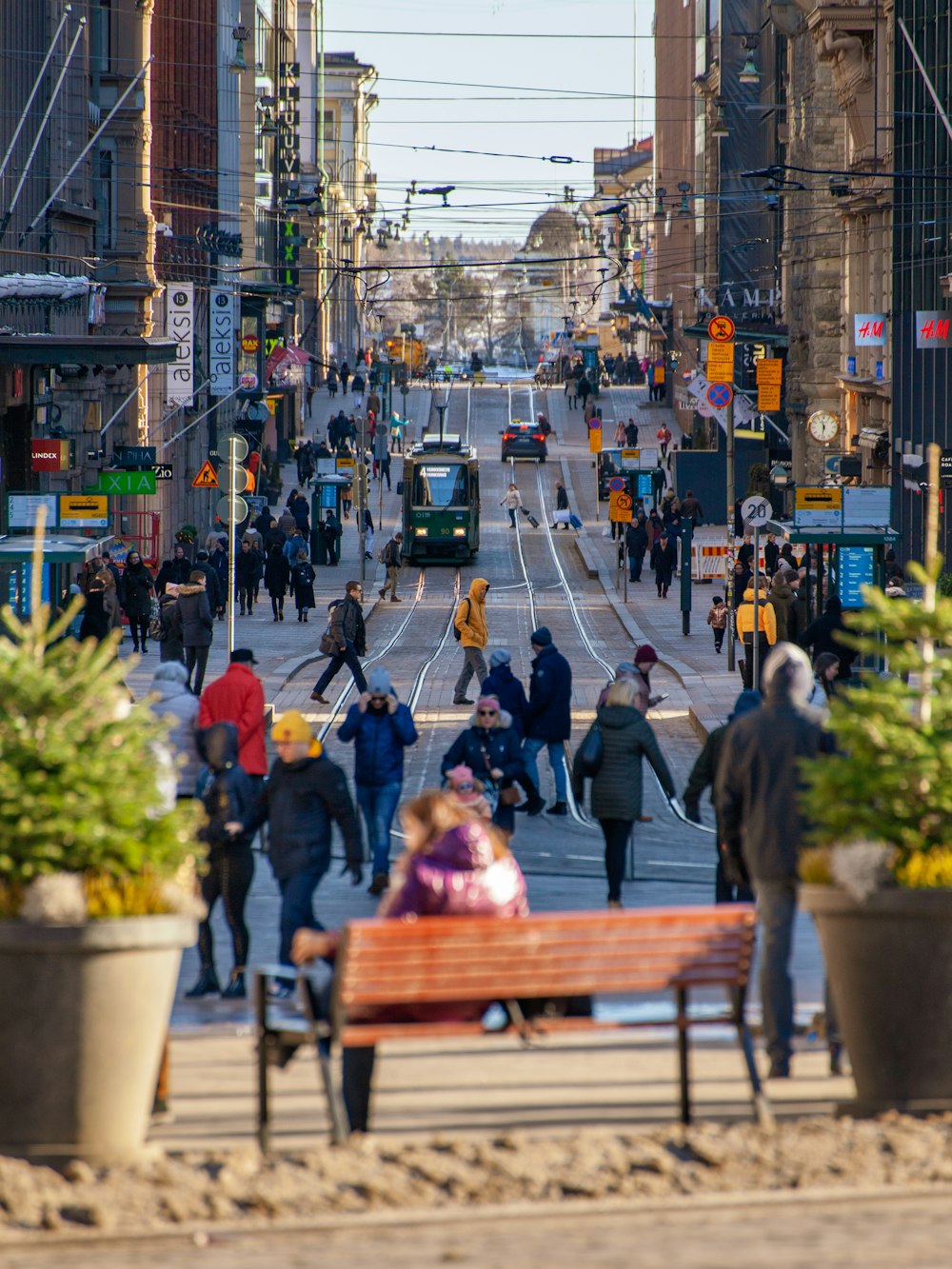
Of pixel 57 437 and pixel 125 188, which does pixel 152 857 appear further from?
pixel 125 188

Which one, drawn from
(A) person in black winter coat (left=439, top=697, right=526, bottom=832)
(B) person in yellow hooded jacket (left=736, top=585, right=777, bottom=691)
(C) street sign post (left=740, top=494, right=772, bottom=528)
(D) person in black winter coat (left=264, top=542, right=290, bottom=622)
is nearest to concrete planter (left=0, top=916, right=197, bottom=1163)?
(A) person in black winter coat (left=439, top=697, right=526, bottom=832)

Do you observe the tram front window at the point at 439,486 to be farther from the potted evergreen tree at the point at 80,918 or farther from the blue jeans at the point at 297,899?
the potted evergreen tree at the point at 80,918

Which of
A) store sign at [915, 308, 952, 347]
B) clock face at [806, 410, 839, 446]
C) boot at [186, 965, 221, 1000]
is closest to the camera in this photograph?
boot at [186, 965, 221, 1000]

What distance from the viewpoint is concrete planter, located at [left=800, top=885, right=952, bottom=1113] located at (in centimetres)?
741

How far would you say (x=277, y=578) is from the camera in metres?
42.0

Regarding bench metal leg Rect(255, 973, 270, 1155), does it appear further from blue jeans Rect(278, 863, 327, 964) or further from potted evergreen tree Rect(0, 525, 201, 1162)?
blue jeans Rect(278, 863, 327, 964)

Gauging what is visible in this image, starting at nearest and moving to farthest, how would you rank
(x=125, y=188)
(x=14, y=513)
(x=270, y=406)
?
(x=14, y=513) → (x=125, y=188) → (x=270, y=406)

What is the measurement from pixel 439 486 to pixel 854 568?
28.2 m

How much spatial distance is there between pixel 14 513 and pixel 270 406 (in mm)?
49718

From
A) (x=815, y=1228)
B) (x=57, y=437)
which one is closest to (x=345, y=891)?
(x=815, y=1228)

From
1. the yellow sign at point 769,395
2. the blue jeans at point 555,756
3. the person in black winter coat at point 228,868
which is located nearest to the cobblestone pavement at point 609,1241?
the person in black winter coat at point 228,868

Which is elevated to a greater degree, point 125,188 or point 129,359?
point 125,188

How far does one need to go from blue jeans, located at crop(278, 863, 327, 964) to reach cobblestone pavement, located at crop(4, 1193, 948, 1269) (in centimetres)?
415

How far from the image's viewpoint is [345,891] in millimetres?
14508
